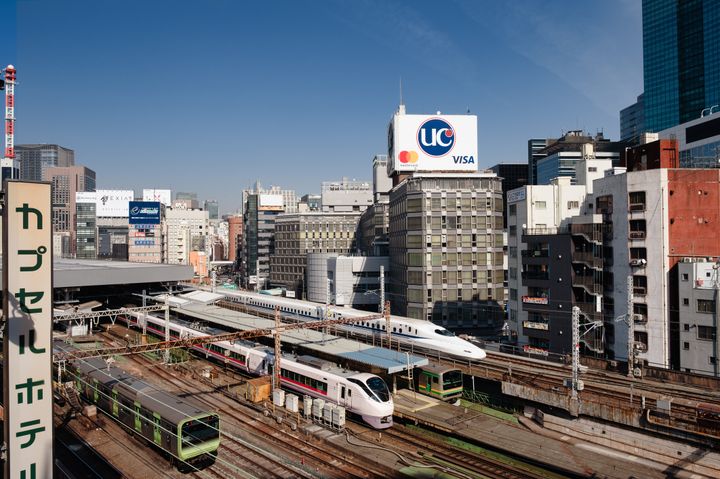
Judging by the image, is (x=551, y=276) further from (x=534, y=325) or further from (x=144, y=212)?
(x=144, y=212)

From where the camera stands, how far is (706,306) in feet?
129

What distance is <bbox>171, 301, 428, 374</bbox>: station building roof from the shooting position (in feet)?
119

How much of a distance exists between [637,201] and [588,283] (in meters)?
8.50

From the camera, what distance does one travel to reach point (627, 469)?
27500mm

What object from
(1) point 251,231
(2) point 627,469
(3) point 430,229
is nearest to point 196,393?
(2) point 627,469

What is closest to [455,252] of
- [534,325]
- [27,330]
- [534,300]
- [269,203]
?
[534,300]

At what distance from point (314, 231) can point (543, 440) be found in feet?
257

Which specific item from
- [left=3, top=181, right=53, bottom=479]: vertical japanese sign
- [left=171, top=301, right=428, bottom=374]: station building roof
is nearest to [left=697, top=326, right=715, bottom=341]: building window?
[left=171, top=301, right=428, bottom=374]: station building roof

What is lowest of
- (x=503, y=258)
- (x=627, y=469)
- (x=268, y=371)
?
(x=627, y=469)

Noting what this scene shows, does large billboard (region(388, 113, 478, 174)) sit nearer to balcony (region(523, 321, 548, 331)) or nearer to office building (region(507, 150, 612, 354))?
office building (region(507, 150, 612, 354))

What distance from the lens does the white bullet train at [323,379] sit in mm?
30672

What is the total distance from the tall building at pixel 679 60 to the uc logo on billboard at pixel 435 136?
11280cm

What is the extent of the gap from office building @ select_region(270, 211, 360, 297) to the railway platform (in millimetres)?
69877

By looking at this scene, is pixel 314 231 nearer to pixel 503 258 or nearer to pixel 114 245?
pixel 503 258
